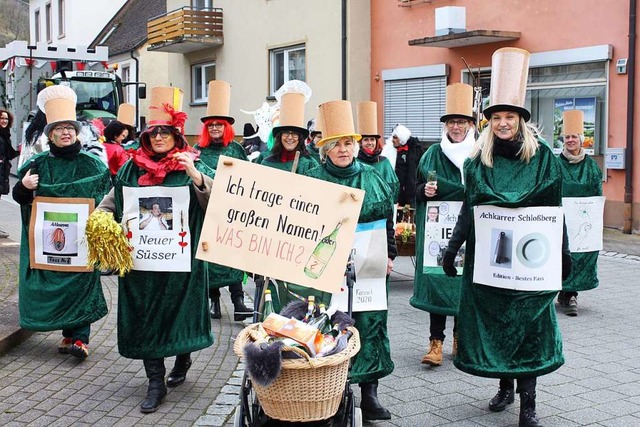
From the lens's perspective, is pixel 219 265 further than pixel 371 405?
Yes

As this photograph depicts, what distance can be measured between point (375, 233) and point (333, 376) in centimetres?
140

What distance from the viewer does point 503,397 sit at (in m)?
5.77

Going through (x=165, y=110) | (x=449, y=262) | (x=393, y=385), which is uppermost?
(x=165, y=110)

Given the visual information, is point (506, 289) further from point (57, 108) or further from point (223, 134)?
point (223, 134)

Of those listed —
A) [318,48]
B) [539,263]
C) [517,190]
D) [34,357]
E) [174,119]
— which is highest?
[318,48]

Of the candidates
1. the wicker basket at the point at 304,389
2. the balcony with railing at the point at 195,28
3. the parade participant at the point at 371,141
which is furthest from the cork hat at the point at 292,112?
the balcony with railing at the point at 195,28

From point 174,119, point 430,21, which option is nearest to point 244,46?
point 430,21

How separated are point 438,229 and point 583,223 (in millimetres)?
2668

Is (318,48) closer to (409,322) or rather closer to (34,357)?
(409,322)

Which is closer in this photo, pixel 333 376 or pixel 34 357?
pixel 333 376

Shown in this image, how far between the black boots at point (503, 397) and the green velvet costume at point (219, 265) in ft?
9.94

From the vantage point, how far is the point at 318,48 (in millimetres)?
21891

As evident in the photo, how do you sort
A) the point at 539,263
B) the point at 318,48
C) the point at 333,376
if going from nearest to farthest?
the point at 333,376 < the point at 539,263 < the point at 318,48

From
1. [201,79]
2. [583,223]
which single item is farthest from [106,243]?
[201,79]
